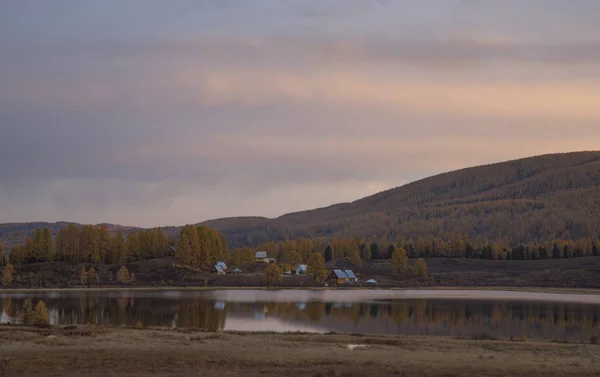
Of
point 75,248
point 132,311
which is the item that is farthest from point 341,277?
point 132,311

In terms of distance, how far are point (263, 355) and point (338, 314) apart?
145 ft

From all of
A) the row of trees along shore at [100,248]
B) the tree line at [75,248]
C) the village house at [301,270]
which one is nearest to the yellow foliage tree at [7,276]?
the row of trees along shore at [100,248]

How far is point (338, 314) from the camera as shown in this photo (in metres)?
79.9

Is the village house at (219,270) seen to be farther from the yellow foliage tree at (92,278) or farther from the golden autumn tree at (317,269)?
the yellow foliage tree at (92,278)

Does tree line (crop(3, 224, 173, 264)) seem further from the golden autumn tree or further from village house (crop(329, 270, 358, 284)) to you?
village house (crop(329, 270, 358, 284))

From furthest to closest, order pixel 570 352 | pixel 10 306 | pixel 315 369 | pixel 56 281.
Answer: pixel 56 281 → pixel 10 306 → pixel 570 352 → pixel 315 369

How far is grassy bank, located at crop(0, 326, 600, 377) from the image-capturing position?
1240 inches

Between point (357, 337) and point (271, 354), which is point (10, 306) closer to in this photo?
point (357, 337)

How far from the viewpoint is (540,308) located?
296 feet

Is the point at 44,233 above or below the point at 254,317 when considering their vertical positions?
above

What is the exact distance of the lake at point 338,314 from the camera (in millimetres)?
63688

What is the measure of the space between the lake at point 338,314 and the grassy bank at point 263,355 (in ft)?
46.8

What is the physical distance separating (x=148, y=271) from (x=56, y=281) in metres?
21.3

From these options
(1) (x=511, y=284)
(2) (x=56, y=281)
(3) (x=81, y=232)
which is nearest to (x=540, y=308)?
(1) (x=511, y=284)
